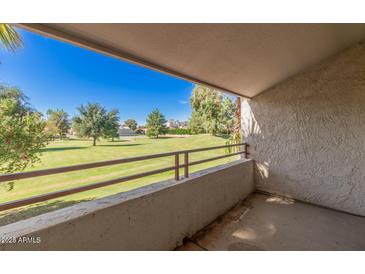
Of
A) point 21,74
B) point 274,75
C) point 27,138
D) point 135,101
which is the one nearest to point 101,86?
point 135,101

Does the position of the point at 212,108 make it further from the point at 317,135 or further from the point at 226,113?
the point at 317,135

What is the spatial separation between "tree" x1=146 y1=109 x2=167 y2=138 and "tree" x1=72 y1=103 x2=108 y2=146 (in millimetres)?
6113

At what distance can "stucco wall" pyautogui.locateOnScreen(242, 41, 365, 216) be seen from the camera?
8.93ft

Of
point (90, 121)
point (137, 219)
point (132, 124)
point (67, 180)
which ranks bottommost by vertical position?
point (67, 180)

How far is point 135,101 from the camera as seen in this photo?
666 inches

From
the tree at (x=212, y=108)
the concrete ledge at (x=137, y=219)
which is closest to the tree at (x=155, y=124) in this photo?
the tree at (x=212, y=108)

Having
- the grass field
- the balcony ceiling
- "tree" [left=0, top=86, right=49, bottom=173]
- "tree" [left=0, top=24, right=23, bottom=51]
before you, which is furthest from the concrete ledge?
the grass field

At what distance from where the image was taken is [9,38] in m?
1.49

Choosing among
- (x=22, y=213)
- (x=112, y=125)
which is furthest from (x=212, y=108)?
(x=22, y=213)

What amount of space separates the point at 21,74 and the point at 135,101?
1005 centimetres

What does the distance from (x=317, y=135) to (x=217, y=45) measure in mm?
2665

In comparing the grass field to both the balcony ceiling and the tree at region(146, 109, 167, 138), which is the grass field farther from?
the tree at region(146, 109, 167, 138)
